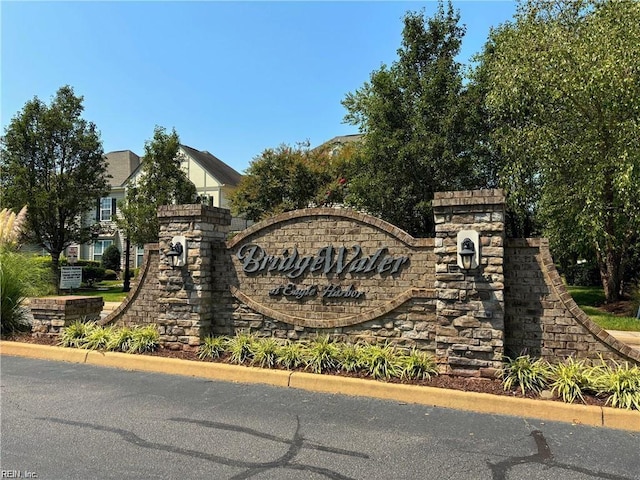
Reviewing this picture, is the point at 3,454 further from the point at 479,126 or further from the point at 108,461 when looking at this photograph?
the point at 479,126

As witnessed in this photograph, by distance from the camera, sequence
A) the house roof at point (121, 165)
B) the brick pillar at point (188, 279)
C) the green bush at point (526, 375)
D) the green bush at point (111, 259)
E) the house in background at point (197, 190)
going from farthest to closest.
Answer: the house roof at point (121, 165) < the house in background at point (197, 190) < the green bush at point (111, 259) < the brick pillar at point (188, 279) < the green bush at point (526, 375)

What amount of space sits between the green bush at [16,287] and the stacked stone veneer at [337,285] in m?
4.23

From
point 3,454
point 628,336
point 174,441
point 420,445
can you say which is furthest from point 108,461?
point 628,336

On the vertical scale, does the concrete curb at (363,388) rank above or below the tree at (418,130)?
below

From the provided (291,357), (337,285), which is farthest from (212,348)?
(337,285)

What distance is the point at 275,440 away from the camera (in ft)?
14.6

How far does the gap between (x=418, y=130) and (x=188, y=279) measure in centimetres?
1010

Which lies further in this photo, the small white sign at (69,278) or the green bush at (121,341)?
the small white sign at (69,278)

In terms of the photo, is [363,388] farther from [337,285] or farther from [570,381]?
[570,381]

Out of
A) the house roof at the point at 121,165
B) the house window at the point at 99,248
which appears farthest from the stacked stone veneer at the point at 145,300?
the house roof at the point at 121,165

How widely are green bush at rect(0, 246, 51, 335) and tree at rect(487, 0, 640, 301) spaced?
12.3 m

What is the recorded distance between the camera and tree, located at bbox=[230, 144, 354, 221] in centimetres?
2459

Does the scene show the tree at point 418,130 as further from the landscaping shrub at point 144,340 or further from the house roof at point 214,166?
the house roof at point 214,166

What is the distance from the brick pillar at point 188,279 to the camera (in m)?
7.77
